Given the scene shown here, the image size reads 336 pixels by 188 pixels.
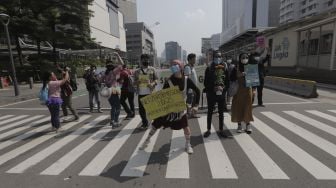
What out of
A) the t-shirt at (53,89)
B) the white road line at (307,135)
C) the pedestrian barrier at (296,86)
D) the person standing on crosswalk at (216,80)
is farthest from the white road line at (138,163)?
the pedestrian barrier at (296,86)

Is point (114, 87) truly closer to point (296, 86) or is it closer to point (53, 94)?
point (53, 94)

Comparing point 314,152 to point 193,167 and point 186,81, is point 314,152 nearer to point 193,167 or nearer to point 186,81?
point 193,167

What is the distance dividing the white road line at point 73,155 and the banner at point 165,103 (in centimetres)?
174

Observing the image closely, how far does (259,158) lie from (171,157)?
64.3 inches

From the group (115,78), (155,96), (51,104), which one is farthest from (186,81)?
(51,104)

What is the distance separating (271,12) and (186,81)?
126 metres

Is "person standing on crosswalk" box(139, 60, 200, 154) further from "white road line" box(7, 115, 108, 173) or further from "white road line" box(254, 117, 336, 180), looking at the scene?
"white road line" box(7, 115, 108, 173)

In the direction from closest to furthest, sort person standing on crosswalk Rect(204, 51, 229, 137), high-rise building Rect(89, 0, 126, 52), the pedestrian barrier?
person standing on crosswalk Rect(204, 51, 229, 137), the pedestrian barrier, high-rise building Rect(89, 0, 126, 52)

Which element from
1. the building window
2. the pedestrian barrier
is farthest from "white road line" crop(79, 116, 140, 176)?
the building window

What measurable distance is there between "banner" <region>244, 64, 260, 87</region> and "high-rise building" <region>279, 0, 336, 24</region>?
82720mm

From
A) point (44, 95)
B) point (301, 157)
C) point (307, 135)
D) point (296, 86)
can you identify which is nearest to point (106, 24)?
point (296, 86)

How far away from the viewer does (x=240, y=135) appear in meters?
6.73

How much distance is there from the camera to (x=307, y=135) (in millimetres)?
6609

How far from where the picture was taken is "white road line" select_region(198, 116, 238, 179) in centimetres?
447
